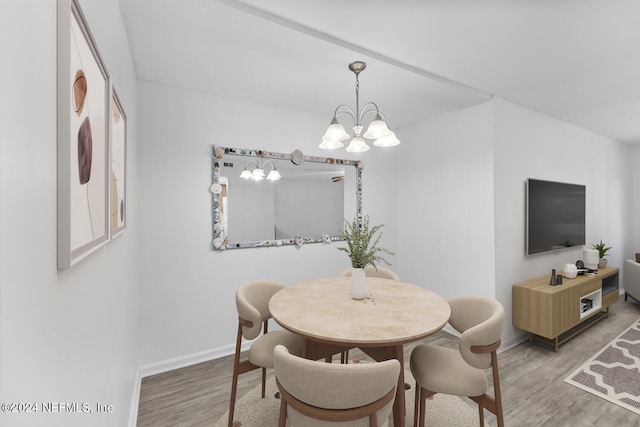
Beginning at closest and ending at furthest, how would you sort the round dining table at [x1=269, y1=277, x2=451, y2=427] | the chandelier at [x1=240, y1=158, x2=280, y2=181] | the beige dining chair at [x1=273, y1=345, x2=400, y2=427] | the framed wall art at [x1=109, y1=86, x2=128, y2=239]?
the beige dining chair at [x1=273, y1=345, x2=400, y2=427] → the framed wall art at [x1=109, y1=86, x2=128, y2=239] → the round dining table at [x1=269, y1=277, x2=451, y2=427] → the chandelier at [x1=240, y1=158, x2=280, y2=181]

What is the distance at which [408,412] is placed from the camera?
217cm

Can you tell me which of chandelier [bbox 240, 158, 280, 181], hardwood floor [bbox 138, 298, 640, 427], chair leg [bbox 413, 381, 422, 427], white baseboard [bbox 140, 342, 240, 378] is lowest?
hardwood floor [bbox 138, 298, 640, 427]

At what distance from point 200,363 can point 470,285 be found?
2950 millimetres

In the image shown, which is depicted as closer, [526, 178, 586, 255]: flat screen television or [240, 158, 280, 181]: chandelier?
[240, 158, 280, 181]: chandelier

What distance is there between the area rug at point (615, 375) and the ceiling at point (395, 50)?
2639 mm

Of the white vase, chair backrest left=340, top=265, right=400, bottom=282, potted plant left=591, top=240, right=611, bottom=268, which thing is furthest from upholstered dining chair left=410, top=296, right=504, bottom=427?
potted plant left=591, top=240, right=611, bottom=268

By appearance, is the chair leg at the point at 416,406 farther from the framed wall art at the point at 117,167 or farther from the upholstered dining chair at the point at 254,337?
the framed wall art at the point at 117,167

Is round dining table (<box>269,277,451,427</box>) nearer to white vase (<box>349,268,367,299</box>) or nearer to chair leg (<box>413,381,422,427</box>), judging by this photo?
white vase (<box>349,268,367,299</box>)

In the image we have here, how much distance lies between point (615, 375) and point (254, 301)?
322cm

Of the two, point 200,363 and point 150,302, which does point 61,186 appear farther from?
point 200,363

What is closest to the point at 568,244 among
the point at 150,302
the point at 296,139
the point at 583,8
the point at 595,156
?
the point at 595,156

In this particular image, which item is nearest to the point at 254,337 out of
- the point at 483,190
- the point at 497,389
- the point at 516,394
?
the point at 497,389

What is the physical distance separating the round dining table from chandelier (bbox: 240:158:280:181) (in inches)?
54.7

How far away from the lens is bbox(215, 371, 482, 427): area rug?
203cm
